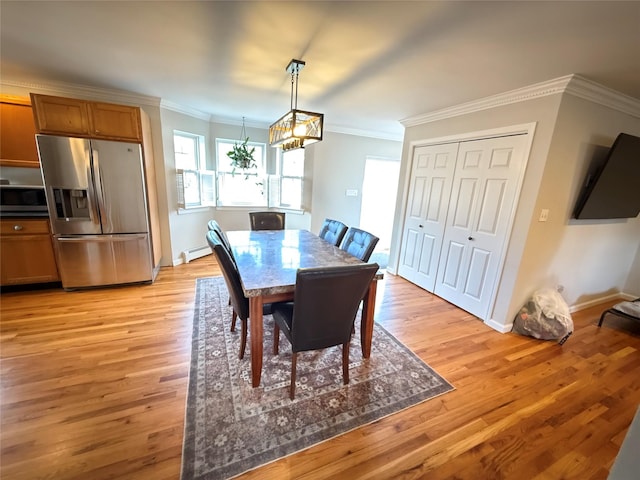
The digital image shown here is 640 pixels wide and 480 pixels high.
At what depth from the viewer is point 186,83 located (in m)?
2.86

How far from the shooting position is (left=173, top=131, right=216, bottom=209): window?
405 cm

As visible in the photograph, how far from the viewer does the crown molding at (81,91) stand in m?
3.00

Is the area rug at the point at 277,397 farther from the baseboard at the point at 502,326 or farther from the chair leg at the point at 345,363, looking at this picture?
the baseboard at the point at 502,326

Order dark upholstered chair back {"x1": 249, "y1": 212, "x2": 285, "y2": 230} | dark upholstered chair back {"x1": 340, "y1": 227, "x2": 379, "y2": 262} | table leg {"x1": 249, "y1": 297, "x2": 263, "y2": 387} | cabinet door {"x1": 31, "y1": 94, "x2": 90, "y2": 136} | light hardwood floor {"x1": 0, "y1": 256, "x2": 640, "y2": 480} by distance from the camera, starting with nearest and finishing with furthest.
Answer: light hardwood floor {"x1": 0, "y1": 256, "x2": 640, "y2": 480} → table leg {"x1": 249, "y1": 297, "x2": 263, "y2": 387} → dark upholstered chair back {"x1": 340, "y1": 227, "x2": 379, "y2": 262} → cabinet door {"x1": 31, "y1": 94, "x2": 90, "y2": 136} → dark upholstered chair back {"x1": 249, "y1": 212, "x2": 285, "y2": 230}

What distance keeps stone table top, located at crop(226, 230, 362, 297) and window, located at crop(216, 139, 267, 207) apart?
2107 millimetres

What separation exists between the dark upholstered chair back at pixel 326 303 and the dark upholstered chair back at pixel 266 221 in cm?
212

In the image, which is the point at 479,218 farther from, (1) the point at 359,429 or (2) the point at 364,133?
(2) the point at 364,133

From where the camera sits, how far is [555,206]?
99.0 inches

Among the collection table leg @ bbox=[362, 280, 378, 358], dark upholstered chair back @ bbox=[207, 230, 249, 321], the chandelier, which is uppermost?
the chandelier

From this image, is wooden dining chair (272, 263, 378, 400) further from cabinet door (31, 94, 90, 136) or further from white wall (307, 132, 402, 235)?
white wall (307, 132, 402, 235)

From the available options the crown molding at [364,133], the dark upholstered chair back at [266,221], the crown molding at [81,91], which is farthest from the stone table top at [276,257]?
the crown molding at [364,133]

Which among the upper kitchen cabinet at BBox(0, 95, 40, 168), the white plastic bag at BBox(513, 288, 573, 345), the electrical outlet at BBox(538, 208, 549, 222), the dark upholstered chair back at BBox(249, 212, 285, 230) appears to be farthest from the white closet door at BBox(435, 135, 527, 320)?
the upper kitchen cabinet at BBox(0, 95, 40, 168)

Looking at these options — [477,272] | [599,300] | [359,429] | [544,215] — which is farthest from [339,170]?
[599,300]

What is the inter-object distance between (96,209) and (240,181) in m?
2.35
